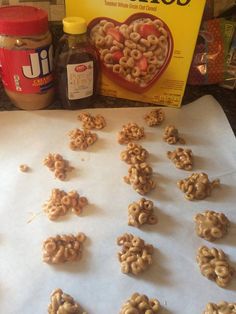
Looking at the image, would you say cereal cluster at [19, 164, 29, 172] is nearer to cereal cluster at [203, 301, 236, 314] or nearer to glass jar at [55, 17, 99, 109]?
glass jar at [55, 17, 99, 109]

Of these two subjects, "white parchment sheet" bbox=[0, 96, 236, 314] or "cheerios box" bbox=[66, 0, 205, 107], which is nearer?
"white parchment sheet" bbox=[0, 96, 236, 314]

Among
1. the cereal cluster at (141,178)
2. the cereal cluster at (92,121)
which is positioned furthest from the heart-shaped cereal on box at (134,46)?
the cereal cluster at (141,178)

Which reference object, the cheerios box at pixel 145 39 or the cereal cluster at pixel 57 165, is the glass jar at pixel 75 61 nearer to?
the cheerios box at pixel 145 39

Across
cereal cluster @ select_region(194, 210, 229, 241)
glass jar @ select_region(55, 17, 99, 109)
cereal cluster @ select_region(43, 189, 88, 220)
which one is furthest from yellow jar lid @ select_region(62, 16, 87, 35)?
cereal cluster @ select_region(194, 210, 229, 241)

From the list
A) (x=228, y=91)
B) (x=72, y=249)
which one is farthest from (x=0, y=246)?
(x=228, y=91)

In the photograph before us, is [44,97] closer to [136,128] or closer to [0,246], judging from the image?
[136,128]

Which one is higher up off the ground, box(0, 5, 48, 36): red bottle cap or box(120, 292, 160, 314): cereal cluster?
box(0, 5, 48, 36): red bottle cap
